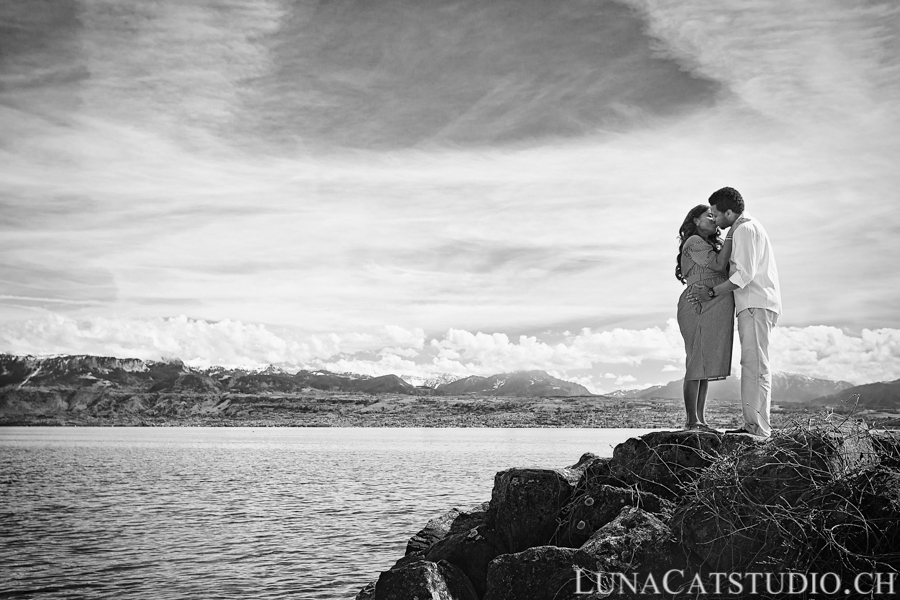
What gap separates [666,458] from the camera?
11.0 metres

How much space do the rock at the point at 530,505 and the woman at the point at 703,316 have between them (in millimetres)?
2446

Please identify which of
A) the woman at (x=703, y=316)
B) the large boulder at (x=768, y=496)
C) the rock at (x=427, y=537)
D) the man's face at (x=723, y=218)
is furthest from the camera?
the rock at (x=427, y=537)

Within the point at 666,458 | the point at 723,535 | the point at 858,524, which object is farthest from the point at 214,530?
the point at 858,524

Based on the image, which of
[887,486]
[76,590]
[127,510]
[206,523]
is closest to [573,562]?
[887,486]

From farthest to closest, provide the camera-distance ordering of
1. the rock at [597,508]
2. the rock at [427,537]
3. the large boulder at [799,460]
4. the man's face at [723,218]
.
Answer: the rock at [427,537]
the man's face at [723,218]
the rock at [597,508]
the large boulder at [799,460]

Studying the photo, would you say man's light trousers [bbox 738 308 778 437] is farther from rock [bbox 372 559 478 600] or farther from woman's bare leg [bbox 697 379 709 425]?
rock [bbox 372 559 478 600]

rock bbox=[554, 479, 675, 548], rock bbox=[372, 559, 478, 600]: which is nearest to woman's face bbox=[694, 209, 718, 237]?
rock bbox=[554, 479, 675, 548]

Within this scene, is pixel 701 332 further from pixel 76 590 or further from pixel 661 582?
pixel 76 590

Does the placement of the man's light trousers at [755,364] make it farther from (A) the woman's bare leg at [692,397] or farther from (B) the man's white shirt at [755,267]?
(A) the woman's bare leg at [692,397]

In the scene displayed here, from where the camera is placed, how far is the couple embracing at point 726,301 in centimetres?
1100

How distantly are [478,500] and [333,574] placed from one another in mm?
16144

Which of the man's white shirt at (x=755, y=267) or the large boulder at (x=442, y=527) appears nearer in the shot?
the man's white shirt at (x=755, y=267)

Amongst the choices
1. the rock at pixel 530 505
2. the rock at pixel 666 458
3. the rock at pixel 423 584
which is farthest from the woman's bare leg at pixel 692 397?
the rock at pixel 423 584

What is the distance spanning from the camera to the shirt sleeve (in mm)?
10922
